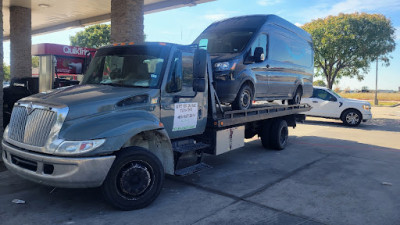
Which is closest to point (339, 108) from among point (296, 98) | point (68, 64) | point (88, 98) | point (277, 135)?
point (296, 98)

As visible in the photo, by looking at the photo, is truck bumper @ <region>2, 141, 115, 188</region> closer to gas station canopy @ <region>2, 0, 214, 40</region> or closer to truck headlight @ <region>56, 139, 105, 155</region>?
truck headlight @ <region>56, 139, 105, 155</region>

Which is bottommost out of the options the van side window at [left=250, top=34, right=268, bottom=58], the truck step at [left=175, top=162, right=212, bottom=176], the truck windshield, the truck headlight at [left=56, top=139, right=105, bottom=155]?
the truck step at [left=175, top=162, right=212, bottom=176]

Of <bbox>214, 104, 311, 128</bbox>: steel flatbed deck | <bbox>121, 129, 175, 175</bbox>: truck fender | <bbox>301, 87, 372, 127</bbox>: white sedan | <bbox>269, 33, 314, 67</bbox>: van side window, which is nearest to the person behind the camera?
<bbox>121, 129, 175, 175</bbox>: truck fender

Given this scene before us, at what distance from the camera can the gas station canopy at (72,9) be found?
15391 mm

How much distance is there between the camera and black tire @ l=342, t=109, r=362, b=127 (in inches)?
575

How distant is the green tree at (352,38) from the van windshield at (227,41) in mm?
18315

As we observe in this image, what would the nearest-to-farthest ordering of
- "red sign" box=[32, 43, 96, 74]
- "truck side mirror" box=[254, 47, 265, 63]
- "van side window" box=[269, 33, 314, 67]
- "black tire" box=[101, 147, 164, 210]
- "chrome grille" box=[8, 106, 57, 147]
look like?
"chrome grille" box=[8, 106, 57, 147]
"black tire" box=[101, 147, 164, 210]
"truck side mirror" box=[254, 47, 265, 63]
"van side window" box=[269, 33, 314, 67]
"red sign" box=[32, 43, 96, 74]

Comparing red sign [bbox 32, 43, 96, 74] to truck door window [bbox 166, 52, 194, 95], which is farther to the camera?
red sign [bbox 32, 43, 96, 74]

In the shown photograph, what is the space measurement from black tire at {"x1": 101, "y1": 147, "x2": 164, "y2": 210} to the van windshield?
343cm

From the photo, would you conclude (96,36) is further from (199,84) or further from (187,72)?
(199,84)

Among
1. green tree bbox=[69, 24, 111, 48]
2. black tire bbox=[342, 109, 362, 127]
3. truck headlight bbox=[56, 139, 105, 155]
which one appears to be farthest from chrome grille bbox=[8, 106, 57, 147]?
green tree bbox=[69, 24, 111, 48]

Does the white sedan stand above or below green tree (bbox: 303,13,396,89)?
below

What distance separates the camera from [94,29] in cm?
3784

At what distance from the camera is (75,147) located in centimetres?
381
